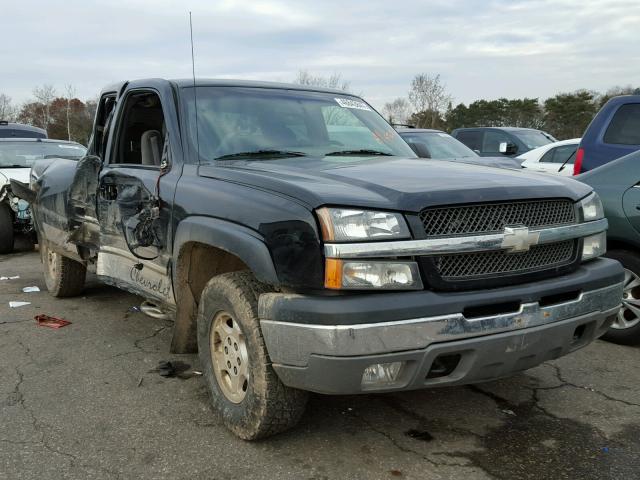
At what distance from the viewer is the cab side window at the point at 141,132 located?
13.7 feet

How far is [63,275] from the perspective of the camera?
19.7ft

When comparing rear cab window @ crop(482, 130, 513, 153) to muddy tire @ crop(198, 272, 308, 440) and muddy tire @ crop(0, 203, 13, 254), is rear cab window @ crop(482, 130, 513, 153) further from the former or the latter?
muddy tire @ crop(198, 272, 308, 440)

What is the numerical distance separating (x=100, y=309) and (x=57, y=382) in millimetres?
1945

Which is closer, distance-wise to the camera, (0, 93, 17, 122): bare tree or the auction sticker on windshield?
the auction sticker on windshield

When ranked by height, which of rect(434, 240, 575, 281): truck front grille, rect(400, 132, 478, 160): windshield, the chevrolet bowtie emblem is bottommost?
rect(434, 240, 575, 281): truck front grille

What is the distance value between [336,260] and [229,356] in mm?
991

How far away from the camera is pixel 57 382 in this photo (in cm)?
394

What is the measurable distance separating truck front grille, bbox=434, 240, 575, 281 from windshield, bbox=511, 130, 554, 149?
9757 millimetres

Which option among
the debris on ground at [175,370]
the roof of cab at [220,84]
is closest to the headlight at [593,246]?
the roof of cab at [220,84]

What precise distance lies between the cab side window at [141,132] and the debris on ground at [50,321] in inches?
66.2

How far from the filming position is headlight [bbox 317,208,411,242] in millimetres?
2502

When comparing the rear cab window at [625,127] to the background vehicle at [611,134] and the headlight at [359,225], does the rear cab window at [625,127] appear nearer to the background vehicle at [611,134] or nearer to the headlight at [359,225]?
the background vehicle at [611,134]

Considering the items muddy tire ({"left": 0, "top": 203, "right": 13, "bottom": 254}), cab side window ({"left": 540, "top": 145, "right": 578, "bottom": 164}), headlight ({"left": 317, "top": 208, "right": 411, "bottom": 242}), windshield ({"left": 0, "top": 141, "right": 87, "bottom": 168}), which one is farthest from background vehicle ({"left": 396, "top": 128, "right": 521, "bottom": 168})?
headlight ({"left": 317, "top": 208, "right": 411, "bottom": 242})

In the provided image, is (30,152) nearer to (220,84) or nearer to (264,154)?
(220,84)
